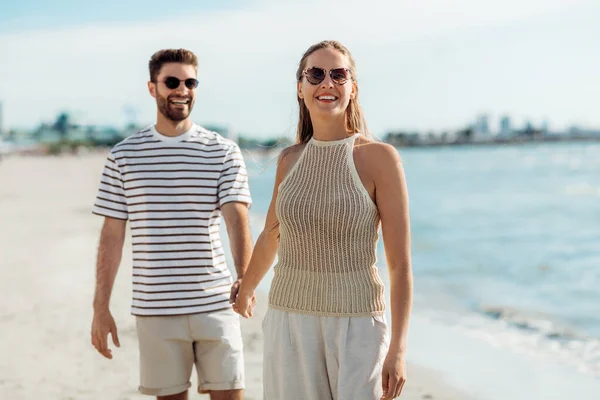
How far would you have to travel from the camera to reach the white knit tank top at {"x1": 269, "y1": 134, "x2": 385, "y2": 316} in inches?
101

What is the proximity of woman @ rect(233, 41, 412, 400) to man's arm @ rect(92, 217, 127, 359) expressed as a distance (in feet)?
3.50

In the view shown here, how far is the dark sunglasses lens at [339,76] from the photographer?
269 centimetres

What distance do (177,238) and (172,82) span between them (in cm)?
67

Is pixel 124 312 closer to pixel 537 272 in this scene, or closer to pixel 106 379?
pixel 106 379

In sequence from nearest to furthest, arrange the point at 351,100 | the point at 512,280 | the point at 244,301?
the point at 351,100
the point at 244,301
the point at 512,280

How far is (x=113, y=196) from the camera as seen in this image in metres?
3.48

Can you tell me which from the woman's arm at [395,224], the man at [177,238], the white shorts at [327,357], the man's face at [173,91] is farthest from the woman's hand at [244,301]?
the man's face at [173,91]

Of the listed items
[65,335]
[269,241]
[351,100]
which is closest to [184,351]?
[269,241]

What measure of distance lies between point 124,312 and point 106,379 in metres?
2.34

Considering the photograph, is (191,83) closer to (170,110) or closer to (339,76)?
(170,110)

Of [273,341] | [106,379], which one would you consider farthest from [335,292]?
[106,379]

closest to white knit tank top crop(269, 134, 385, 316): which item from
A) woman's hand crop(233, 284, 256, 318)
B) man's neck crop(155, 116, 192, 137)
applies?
woman's hand crop(233, 284, 256, 318)

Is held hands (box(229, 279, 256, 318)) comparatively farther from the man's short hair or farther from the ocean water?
the man's short hair

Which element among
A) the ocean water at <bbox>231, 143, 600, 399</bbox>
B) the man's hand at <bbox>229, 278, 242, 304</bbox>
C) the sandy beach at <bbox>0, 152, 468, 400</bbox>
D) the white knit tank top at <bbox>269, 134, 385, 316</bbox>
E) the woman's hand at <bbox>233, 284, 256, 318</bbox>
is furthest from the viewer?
the ocean water at <bbox>231, 143, 600, 399</bbox>
